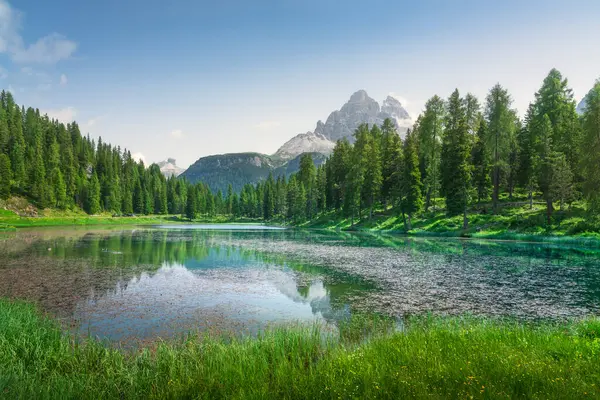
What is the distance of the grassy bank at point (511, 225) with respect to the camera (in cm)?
4797

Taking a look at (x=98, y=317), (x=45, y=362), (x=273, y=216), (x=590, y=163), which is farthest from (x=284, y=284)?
(x=273, y=216)

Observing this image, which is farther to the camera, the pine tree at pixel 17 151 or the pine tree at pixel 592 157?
the pine tree at pixel 17 151

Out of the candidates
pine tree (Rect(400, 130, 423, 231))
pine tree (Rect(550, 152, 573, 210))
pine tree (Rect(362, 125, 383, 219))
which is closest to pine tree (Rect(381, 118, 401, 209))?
pine tree (Rect(362, 125, 383, 219))

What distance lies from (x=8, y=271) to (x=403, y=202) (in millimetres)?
62243

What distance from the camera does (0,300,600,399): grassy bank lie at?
7.63m

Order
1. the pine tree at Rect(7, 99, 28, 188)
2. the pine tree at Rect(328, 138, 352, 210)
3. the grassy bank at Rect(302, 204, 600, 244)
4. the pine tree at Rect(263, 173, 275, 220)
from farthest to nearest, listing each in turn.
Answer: the pine tree at Rect(263, 173, 275, 220), the pine tree at Rect(7, 99, 28, 188), the pine tree at Rect(328, 138, 352, 210), the grassy bank at Rect(302, 204, 600, 244)

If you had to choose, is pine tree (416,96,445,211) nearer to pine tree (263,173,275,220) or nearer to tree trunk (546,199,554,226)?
tree trunk (546,199,554,226)

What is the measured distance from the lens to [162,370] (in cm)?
964

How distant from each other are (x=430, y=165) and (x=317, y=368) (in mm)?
72424

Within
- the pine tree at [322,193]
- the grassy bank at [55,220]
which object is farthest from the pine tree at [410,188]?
the grassy bank at [55,220]

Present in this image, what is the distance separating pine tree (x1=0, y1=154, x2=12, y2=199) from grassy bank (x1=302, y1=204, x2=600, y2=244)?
353 ft

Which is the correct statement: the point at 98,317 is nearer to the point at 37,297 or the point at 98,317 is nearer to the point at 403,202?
the point at 37,297

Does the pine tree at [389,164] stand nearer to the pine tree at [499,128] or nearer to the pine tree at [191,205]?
the pine tree at [499,128]

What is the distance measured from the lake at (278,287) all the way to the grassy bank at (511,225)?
9980mm
